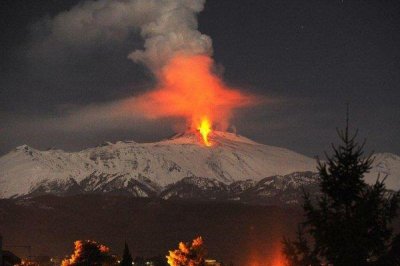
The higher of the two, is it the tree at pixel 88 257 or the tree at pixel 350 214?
the tree at pixel 88 257

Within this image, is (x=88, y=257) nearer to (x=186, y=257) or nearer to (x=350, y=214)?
(x=186, y=257)

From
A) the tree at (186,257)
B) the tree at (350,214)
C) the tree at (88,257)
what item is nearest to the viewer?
A: the tree at (350,214)

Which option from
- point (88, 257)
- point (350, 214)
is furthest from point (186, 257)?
point (350, 214)

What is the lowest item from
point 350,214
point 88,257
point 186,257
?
point 350,214

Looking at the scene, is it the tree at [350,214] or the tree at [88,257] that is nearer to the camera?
the tree at [350,214]

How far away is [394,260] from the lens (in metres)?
32.1

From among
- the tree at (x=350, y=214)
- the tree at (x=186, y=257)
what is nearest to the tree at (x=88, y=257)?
the tree at (x=186, y=257)

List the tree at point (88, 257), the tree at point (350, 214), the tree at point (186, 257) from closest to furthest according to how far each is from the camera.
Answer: the tree at point (350, 214) → the tree at point (186, 257) → the tree at point (88, 257)

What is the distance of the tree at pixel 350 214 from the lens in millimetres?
30078

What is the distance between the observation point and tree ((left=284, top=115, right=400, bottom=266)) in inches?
1184

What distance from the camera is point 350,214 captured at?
101 ft

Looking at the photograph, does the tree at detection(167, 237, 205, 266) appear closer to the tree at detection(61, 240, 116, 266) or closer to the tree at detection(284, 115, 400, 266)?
the tree at detection(61, 240, 116, 266)

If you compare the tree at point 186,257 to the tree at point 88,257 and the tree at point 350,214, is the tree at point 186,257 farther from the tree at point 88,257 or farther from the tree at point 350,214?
the tree at point 350,214

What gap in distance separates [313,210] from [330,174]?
61.6 inches
